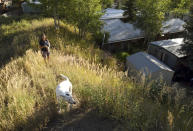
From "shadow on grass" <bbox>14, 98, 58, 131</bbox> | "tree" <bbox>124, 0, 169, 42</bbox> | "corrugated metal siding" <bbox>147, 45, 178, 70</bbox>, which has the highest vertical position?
"tree" <bbox>124, 0, 169, 42</bbox>

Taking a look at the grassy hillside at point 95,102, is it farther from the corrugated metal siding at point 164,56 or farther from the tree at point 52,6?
the tree at point 52,6

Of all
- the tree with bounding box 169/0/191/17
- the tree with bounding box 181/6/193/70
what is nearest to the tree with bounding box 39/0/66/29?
the tree with bounding box 181/6/193/70

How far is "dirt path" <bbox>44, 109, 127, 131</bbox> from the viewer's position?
3570mm

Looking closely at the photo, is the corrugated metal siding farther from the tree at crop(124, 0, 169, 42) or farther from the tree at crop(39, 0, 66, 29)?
the tree at crop(39, 0, 66, 29)

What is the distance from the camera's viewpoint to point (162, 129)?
11.5ft

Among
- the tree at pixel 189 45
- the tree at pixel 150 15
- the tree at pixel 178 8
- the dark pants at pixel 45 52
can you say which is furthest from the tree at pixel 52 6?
the tree at pixel 178 8

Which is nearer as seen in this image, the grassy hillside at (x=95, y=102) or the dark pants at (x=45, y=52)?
the grassy hillside at (x=95, y=102)

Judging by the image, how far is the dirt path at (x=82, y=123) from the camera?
11.7 ft

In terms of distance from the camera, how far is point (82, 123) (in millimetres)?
3699

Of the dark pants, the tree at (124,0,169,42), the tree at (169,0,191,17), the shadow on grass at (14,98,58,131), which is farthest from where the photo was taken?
the tree at (169,0,191,17)

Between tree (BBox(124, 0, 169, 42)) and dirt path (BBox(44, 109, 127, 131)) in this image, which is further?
tree (BBox(124, 0, 169, 42))

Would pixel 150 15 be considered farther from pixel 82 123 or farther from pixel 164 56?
pixel 82 123

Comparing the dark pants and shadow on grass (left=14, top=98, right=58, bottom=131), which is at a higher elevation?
the dark pants

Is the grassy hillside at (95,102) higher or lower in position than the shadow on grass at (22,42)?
lower
